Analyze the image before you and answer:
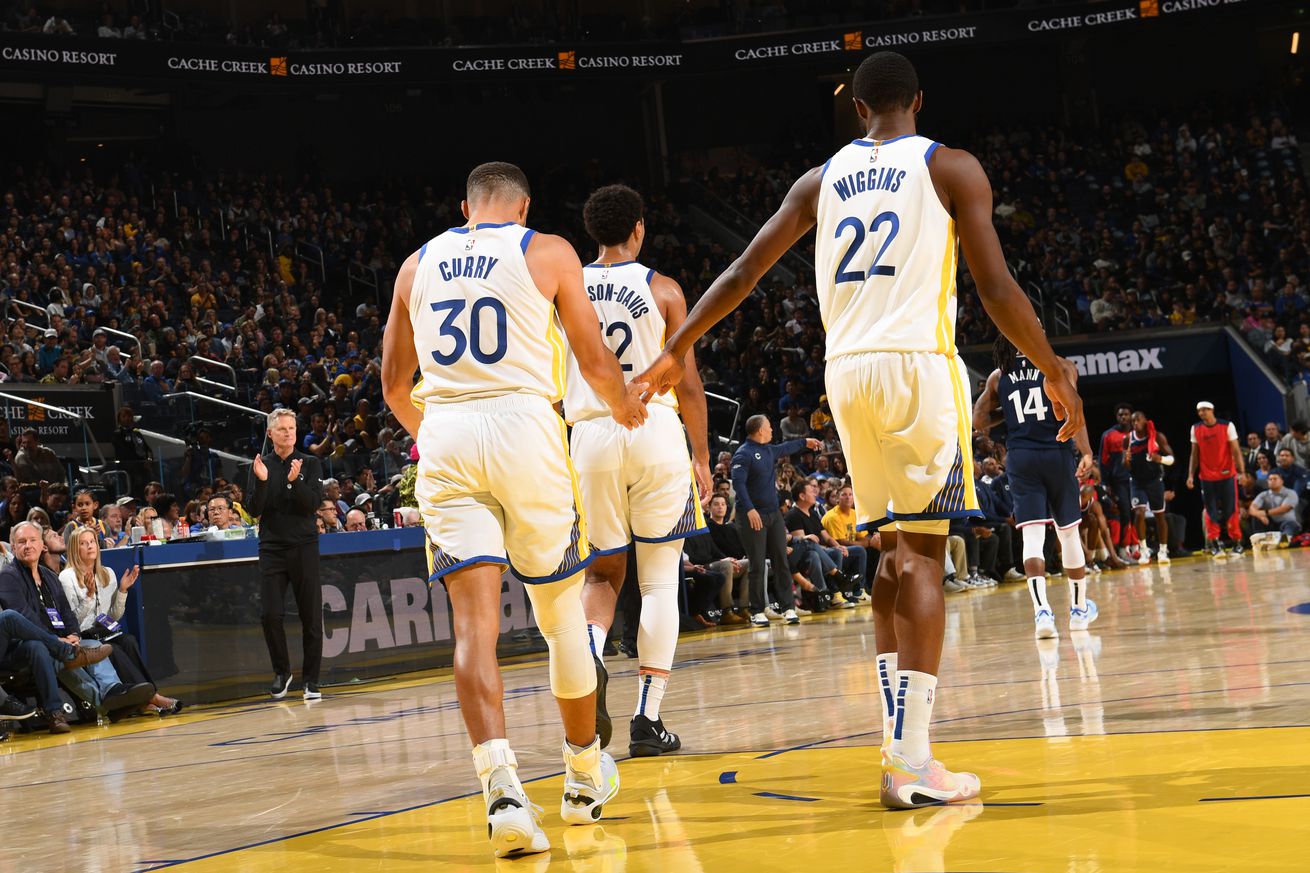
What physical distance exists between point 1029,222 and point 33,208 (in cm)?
1886

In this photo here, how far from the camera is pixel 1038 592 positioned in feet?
30.7

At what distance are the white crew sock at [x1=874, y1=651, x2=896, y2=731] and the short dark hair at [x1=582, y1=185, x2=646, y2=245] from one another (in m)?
2.37

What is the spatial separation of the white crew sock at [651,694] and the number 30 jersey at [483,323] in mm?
1779

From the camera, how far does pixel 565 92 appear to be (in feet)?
109

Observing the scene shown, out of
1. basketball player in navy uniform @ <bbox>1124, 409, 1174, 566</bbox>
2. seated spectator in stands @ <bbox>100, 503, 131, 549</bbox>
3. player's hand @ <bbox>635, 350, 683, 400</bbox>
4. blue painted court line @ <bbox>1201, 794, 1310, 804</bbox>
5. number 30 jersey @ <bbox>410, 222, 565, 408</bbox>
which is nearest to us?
blue painted court line @ <bbox>1201, 794, 1310, 804</bbox>

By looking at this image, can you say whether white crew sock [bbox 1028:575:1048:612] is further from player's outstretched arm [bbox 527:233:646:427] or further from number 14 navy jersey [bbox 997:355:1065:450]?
player's outstretched arm [bbox 527:233:646:427]

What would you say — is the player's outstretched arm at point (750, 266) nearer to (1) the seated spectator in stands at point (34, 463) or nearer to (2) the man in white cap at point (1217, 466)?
(1) the seated spectator in stands at point (34, 463)

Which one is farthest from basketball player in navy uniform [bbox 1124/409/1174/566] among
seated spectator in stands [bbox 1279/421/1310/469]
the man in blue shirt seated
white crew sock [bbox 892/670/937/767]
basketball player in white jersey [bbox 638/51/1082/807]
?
white crew sock [bbox 892/670/937/767]

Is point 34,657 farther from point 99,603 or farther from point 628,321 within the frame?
point 628,321

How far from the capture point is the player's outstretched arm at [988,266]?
14.3 ft

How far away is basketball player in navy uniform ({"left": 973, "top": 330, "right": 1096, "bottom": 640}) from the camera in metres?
9.23

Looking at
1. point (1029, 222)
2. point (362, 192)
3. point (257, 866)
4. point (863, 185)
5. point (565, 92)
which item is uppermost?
point (565, 92)

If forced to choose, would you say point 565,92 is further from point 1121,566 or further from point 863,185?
point 863,185

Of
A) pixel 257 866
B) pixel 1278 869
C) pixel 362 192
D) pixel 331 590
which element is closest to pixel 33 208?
pixel 362 192
